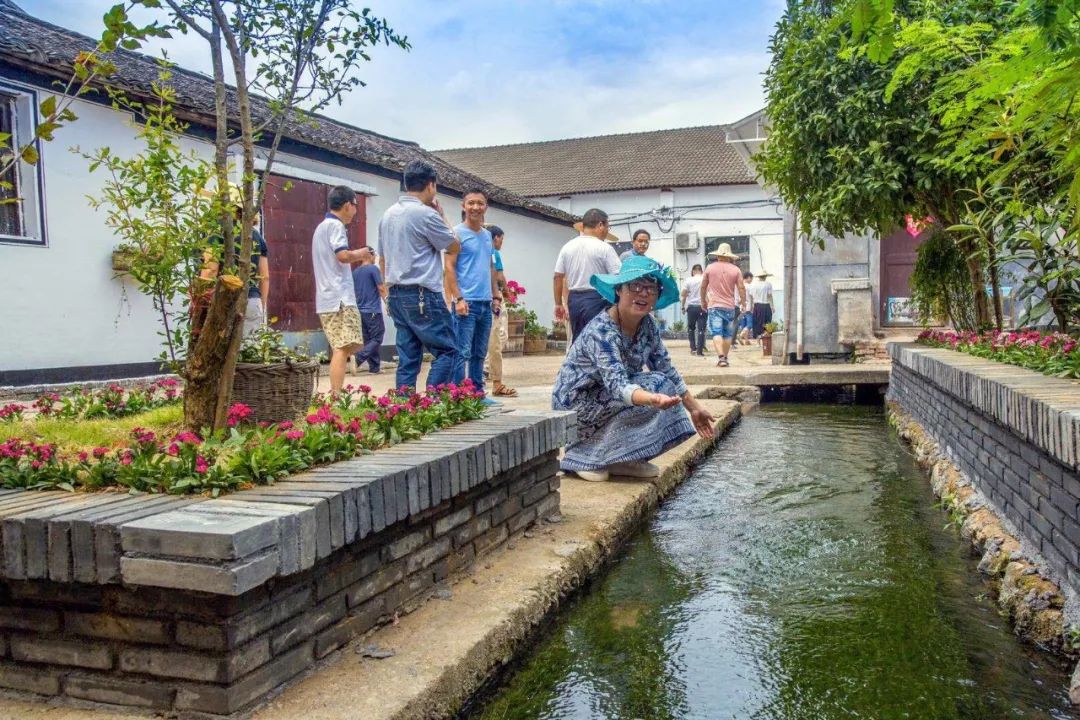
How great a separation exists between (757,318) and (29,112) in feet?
52.6

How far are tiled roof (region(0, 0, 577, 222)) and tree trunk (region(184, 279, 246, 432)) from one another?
2.78ft

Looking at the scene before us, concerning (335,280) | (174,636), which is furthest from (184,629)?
(335,280)

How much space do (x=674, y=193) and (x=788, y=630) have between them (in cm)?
2553

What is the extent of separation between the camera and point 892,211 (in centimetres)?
806

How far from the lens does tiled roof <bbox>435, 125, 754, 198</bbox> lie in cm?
2819

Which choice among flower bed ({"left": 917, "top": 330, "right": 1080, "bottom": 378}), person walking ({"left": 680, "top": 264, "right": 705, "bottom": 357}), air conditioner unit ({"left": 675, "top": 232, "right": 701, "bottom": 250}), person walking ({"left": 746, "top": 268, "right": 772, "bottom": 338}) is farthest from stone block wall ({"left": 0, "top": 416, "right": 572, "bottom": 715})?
air conditioner unit ({"left": 675, "top": 232, "right": 701, "bottom": 250})

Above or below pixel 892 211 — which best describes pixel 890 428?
below

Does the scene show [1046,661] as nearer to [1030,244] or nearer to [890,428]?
[1030,244]

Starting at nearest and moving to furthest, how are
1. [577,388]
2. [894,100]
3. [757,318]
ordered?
[577,388] → [894,100] → [757,318]

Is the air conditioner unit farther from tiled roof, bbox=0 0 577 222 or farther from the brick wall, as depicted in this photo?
the brick wall

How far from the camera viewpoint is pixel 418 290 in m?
5.43

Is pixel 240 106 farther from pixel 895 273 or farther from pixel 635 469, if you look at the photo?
pixel 895 273

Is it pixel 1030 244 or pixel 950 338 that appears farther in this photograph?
pixel 950 338

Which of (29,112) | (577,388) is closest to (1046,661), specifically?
(577,388)
